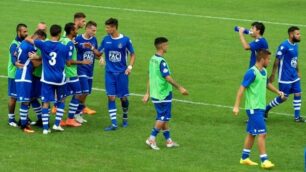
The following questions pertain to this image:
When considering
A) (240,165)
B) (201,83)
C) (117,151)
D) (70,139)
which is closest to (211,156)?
(240,165)

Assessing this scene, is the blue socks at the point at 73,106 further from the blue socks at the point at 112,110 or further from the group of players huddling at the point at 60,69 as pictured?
the blue socks at the point at 112,110

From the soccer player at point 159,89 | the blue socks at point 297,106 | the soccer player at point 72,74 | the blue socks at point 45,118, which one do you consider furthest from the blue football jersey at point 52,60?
the blue socks at point 297,106

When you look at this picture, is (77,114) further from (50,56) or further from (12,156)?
(12,156)

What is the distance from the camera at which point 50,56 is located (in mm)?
17656

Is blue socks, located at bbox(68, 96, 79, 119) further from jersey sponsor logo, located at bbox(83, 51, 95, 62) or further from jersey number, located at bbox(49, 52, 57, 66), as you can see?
jersey number, located at bbox(49, 52, 57, 66)

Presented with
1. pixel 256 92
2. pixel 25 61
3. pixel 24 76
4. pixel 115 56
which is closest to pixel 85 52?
pixel 115 56

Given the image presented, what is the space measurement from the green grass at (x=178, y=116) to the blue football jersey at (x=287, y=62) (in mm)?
1120

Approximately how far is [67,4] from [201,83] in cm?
1637

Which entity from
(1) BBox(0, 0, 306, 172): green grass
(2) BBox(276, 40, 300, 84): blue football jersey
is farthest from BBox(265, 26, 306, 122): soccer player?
(1) BBox(0, 0, 306, 172): green grass

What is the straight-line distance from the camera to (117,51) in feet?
60.6

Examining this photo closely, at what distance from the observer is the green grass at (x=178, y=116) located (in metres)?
15.8

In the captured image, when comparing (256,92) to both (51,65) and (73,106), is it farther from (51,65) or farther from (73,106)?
(73,106)

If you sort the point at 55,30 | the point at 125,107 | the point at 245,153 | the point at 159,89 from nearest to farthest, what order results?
the point at 245,153 → the point at 159,89 → the point at 55,30 → the point at 125,107

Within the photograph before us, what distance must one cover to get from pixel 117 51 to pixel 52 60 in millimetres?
1636
